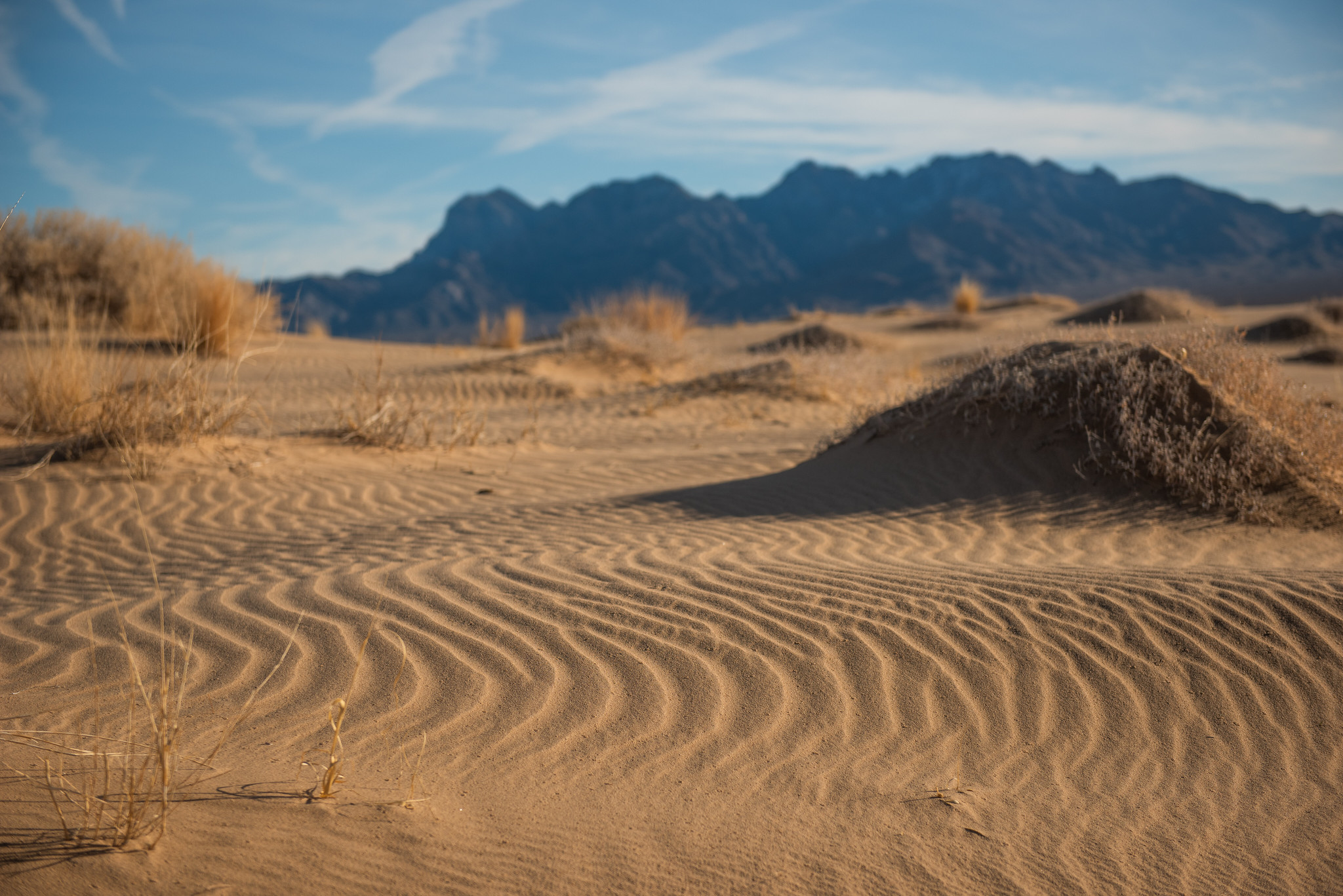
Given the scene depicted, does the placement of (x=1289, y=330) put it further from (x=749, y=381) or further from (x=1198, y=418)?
(x=1198, y=418)

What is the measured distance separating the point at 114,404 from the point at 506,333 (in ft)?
41.7

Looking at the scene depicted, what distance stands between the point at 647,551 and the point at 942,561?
1551 millimetres

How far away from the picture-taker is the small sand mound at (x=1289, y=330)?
1847 cm

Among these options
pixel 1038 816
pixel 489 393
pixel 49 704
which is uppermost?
pixel 489 393

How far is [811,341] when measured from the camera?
19.2 metres

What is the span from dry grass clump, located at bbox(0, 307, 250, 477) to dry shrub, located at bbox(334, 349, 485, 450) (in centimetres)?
104

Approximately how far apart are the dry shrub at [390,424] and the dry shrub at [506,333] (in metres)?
9.88

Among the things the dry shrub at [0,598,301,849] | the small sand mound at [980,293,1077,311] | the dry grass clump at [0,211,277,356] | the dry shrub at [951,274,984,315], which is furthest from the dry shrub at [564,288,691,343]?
the small sand mound at [980,293,1077,311]

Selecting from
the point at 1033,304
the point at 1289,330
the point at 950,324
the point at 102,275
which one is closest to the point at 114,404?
the point at 102,275

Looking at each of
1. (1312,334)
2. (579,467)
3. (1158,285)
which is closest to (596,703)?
(579,467)

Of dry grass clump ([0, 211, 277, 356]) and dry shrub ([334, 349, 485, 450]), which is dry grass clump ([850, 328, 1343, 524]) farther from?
dry grass clump ([0, 211, 277, 356])

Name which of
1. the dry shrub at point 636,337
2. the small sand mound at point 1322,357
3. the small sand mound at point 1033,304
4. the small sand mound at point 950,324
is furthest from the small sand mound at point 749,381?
the small sand mound at point 1033,304

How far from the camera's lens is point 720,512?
5914mm

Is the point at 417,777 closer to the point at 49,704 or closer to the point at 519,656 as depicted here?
the point at 519,656
